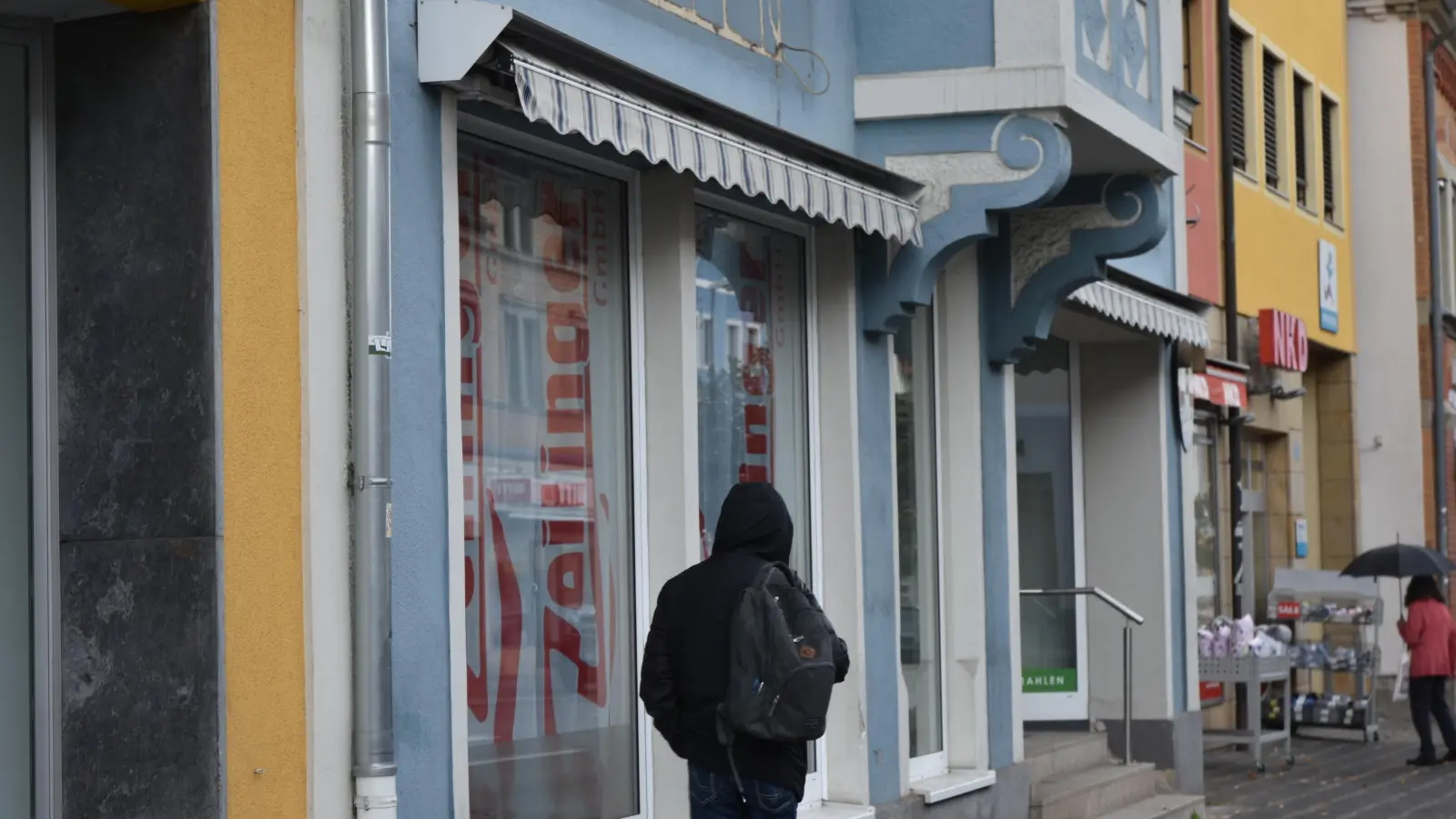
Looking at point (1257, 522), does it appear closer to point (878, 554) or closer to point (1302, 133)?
point (1302, 133)

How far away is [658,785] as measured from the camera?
340 inches

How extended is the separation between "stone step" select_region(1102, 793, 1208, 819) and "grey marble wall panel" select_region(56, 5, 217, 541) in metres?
8.23

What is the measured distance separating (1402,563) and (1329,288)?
532 centimetres

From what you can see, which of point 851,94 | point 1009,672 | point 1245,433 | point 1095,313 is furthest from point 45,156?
point 1245,433

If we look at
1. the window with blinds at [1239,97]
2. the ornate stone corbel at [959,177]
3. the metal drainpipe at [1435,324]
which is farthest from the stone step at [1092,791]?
the metal drainpipe at [1435,324]

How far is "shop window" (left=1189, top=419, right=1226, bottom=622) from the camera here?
2002 centimetres

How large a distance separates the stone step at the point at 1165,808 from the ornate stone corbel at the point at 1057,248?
9.54 ft

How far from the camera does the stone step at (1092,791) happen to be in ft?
40.9

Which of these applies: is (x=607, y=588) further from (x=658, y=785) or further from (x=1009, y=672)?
(x=1009, y=672)

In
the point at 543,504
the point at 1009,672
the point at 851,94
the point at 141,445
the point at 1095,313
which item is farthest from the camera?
the point at 1095,313

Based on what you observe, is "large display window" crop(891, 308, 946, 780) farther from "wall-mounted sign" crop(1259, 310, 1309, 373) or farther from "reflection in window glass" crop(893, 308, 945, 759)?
"wall-mounted sign" crop(1259, 310, 1309, 373)

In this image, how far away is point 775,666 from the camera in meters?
6.70

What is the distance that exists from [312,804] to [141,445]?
3.79ft

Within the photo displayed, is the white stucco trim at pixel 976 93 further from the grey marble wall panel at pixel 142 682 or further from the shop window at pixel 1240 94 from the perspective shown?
the shop window at pixel 1240 94
